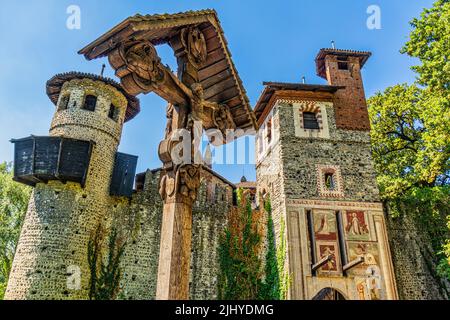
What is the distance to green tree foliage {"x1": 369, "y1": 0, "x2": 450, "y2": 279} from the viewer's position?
12680mm

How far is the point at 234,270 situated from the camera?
48.0 feet

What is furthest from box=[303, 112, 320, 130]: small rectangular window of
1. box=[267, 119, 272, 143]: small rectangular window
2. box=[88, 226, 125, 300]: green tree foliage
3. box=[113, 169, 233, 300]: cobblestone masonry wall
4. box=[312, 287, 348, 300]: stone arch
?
box=[88, 226, 125, 300]: green tree foliage

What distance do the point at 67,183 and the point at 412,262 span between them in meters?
16.0

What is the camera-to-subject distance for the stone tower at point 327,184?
42.5 feet

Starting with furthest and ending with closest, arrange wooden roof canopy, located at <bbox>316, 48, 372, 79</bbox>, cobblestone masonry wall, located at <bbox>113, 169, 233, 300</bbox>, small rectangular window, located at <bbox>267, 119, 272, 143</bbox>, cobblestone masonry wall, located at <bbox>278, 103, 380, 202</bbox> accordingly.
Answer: wooden roof canopy, located at <bbox>316, 48, 372, 79</bbox>, small rectangular window, located at <bbox>267, 119, 272, 143</bbox>, cobblestone masonry wall, located at <bbox>278, 103, 380, 202</bbox>, cobblestone masonry wall, located at <bbox>113, 169, 233, 300</bbox>

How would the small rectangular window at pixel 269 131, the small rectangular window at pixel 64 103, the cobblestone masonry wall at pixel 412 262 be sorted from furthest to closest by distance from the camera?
the small rectangular window at pixel 269 131 < the small rectangular window at pixel 64 103 < the cobblestone masonry wall at pixel 412 262

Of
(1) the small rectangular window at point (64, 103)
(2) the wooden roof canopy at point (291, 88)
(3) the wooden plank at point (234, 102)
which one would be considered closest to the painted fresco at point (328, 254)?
(2) the wooden roof canopy at point (291, 88)

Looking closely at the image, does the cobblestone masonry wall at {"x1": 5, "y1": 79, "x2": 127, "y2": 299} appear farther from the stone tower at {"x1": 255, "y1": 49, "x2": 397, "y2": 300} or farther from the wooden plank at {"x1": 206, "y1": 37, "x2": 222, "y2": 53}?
the wooden plank at {"x1": 206, "y1": 37, "x2": 222, "y2": 53}

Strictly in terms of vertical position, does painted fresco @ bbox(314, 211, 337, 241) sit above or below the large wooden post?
above

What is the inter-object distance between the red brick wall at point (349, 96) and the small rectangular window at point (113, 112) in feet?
36.0

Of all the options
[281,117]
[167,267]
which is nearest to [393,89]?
[281,117]

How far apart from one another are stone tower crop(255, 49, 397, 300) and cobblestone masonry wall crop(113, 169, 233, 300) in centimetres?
301

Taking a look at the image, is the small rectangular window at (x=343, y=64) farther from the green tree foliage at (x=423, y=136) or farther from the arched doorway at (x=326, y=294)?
the arched doorway at (x=326, y=294)
